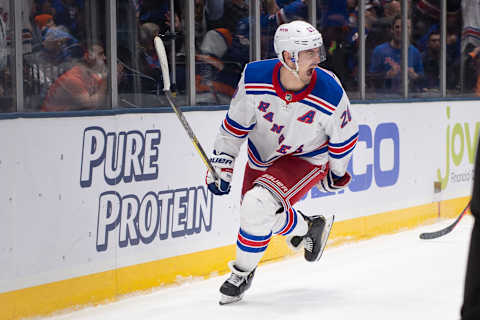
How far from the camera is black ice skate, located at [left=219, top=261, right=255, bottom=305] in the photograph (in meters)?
3.45

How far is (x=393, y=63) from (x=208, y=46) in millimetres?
1993

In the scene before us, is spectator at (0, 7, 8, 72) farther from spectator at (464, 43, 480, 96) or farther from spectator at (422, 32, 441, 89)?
spectator at (464, 43, 480, 96)

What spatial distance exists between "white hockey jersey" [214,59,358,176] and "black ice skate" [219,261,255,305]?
1.66ft

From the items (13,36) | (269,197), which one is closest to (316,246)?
(269,197)

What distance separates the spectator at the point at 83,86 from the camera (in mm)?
3459

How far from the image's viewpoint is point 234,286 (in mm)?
3455

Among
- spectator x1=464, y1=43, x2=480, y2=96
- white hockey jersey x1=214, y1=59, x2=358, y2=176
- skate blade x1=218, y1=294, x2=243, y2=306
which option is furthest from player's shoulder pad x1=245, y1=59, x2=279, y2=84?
spectator x1=464, y1=43, x2=480, y2=96

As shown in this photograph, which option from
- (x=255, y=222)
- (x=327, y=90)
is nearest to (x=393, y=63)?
(x=327, y=90)

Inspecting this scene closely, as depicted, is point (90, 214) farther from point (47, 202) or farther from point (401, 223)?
point (401, 223)

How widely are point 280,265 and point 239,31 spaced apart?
130 centimetres

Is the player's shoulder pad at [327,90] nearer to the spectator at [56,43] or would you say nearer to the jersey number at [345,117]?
the jersey number at [345,117]

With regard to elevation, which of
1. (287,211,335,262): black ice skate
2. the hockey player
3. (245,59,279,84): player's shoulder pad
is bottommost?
(287,211,335,262): black ice skate

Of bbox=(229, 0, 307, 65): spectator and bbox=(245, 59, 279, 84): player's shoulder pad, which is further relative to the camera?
bbox=(229, 0, 307, 65): spectator

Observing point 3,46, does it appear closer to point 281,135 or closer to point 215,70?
point 281,135
